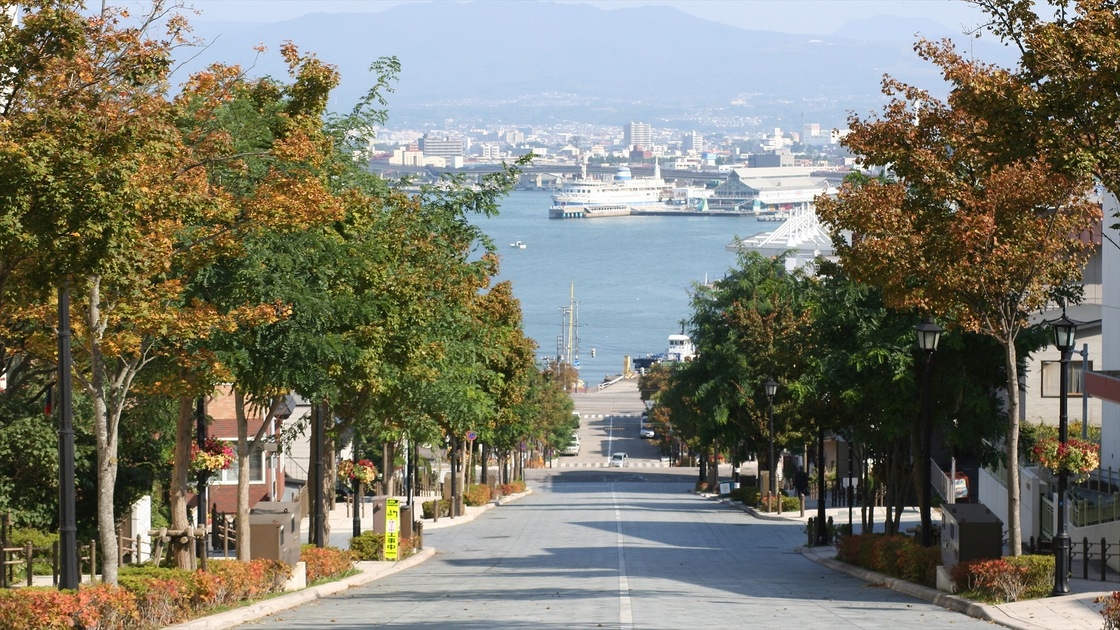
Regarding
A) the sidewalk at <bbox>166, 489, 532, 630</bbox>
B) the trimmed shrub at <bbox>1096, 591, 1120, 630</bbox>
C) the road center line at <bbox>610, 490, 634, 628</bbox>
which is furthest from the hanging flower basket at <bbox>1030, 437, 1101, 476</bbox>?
the sidewalk at <bbox>166, 489, 532, 630</bbox>

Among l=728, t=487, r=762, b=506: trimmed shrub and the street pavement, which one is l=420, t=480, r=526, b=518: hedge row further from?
l=728, t=487, r=762, b=506: trimmed shrub

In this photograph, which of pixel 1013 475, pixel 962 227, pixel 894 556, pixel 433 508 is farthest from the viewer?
pixel 433 508

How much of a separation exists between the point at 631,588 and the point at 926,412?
6472 mm

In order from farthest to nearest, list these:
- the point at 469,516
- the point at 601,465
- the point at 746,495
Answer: the point at 601,465
the point at 746,495
the point at 469,516

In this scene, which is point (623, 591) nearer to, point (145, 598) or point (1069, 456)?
point (1069, 456)

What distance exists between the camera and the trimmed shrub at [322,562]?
26703 millimetres

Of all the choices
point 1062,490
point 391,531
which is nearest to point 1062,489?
point 1062,490

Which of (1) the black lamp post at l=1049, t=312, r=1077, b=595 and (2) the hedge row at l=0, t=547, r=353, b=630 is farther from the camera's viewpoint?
(1) the black lamp post at l=1049, t=312, r=1077, b=595

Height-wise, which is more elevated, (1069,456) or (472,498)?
(1069,456)

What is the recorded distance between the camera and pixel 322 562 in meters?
27.4

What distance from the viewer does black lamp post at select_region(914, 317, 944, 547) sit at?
24564 mm

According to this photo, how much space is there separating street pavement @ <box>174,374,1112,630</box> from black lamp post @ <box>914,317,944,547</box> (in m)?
1.46

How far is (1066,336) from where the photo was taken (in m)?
23.3

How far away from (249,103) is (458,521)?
101ft
